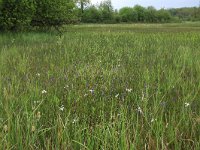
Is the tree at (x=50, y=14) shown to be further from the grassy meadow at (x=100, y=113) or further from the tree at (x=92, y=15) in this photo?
the tree at (x=92, y=15)

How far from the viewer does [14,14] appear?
47.7 ft

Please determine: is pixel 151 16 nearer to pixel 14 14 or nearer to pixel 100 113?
pixel 14 14

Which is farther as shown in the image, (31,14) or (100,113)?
(31,14)

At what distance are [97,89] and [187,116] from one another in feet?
4.85

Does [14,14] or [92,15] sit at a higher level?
[14,14]

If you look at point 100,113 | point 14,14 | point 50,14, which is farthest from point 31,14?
point 100,113

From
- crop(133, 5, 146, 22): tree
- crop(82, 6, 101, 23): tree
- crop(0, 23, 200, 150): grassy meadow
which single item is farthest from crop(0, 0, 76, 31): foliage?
crop(133, 5, 146, 22): tree

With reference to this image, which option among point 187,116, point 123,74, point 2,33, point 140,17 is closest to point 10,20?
point 2,33

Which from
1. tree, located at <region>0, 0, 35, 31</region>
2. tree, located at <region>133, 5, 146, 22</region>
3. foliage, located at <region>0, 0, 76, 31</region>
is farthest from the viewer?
tree, located at <region>133, 5, 146, 22</region>

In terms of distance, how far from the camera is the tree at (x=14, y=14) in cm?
1448

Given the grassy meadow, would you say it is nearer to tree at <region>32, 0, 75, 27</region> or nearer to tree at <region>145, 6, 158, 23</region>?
tree at <region>32, 0, 75, 27</region>

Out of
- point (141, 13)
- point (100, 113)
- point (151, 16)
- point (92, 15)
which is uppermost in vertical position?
point (141, 13)

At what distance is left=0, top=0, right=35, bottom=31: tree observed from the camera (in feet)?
47.5

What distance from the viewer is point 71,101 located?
3629 millimetres
